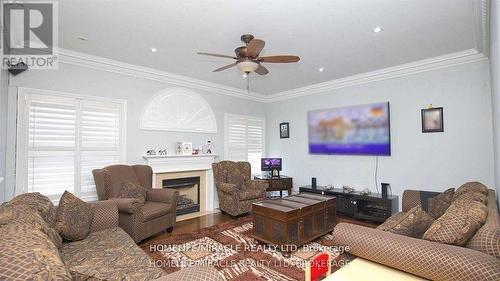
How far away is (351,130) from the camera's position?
4668 mm

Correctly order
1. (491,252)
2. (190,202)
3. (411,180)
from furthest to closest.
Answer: (190,202) < (411,180) < (491,252)

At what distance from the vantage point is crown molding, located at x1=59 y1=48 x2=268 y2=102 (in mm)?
3496

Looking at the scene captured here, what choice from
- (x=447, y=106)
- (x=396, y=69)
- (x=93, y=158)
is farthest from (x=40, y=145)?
(x=447, y=106)

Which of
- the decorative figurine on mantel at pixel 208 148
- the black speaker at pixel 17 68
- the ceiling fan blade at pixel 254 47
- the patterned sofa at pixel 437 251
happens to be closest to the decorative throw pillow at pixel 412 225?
the patterned sofa at pixel 437 251

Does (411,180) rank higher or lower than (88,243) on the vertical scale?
higher

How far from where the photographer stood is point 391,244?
5.05 ft

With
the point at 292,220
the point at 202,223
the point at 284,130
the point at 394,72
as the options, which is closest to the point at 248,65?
the point at 292,220

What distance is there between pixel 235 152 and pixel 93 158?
2.84 meters

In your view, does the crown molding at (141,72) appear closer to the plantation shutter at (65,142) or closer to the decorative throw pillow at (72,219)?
the plantation shutter at (65,142)

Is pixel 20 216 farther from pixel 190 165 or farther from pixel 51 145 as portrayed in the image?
pixel 190 165

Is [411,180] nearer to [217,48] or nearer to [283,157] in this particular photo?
[283,157]

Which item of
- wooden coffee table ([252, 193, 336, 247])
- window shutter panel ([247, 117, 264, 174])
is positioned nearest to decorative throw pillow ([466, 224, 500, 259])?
wooden coffee table ([252, 193, 336, 247])

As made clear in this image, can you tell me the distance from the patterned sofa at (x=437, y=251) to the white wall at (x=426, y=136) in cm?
226

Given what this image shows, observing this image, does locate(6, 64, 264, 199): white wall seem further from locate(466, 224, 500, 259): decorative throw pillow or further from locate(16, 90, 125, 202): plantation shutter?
locate(466, 224, 500, 259): decorative throw pillow
